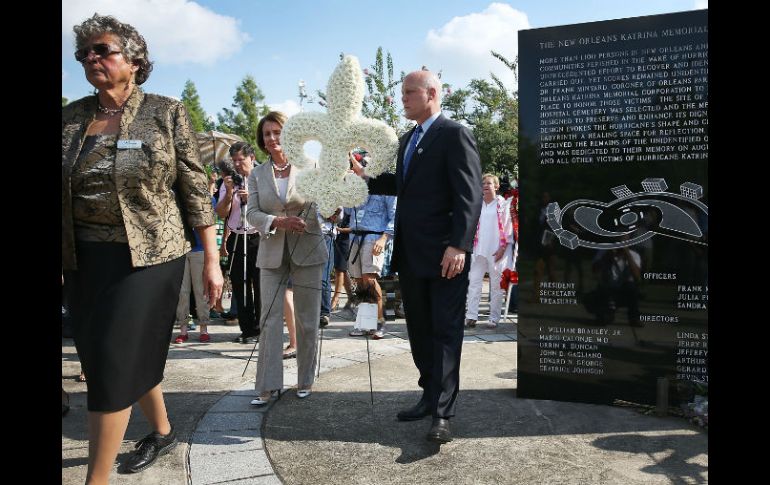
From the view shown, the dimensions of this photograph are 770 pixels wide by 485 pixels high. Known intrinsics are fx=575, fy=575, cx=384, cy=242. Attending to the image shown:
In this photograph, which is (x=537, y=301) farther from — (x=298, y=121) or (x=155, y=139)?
(x=155, y=139)

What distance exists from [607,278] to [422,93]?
1829 mm

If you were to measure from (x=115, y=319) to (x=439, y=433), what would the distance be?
1.82 meters

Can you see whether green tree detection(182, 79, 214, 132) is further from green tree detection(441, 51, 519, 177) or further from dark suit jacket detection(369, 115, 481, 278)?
dark suit jacket detection(369, 115, 481, 278)

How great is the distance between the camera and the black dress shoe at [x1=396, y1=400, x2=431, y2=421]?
3736mm

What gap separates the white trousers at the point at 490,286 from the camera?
25.1 feet

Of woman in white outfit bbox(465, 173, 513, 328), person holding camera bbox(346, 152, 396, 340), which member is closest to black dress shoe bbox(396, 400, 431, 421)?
person holding camera bbox(346, 152, 396, 340)

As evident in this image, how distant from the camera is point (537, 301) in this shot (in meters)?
4.19

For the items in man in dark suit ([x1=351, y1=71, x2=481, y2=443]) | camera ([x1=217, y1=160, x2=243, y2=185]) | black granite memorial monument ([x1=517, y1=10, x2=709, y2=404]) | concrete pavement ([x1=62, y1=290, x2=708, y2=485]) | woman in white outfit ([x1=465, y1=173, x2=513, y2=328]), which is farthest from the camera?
woman in white outfit ([x1=465, y1=173, x2=513, y2=328])

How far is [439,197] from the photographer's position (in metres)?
3.53

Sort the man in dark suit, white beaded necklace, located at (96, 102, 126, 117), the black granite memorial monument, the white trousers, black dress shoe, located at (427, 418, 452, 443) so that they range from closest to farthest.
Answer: white beaded necklace, located at (96, 102, 126, 117)
black dress shoe, located at (427, 418, 452, 443)
the man in dark suit
the black granite memorial monument
the white trousers

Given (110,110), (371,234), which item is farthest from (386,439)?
(371,234)

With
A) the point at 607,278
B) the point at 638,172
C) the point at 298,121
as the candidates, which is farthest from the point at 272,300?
the point at 638,172

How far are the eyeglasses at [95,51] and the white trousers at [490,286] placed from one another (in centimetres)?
552

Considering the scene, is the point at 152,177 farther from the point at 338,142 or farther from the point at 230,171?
the point at 230,171
